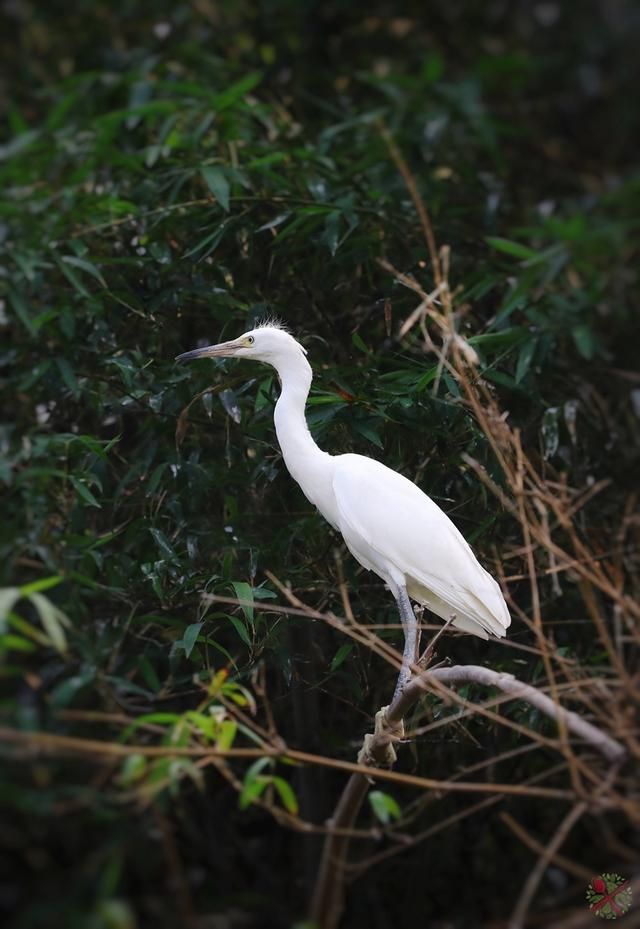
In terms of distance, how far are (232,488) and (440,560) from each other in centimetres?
66

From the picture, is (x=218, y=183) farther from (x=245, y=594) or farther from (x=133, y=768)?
(x=133, y=768)

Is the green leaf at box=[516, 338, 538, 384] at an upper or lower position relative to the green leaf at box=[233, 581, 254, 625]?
lower

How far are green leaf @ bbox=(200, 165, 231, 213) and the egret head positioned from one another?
0.53 meters

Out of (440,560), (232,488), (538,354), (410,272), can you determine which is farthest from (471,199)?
(440,560)

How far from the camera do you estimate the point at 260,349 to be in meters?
2.46

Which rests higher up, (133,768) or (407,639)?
(133,768)

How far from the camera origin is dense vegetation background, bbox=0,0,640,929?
255 cm

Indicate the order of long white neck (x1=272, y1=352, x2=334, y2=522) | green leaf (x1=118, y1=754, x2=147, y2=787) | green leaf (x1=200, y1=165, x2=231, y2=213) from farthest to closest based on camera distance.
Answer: green leaf (x1=200, y1=165, x2=231, y2=213) → long white neck (x1=272, y1=352, x2=334, y2=522) → green leaf (x1=118, y1=754, x2=147, y2=787)

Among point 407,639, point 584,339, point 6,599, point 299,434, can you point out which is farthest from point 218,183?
point 6,599

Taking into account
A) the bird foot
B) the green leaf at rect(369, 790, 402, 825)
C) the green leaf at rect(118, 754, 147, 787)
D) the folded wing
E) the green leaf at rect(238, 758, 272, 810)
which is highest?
the green leaf at rect(118, 754, 147, 787)

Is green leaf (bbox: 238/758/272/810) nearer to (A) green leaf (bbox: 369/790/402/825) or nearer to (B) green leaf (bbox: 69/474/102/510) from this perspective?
(A) green leaf (bbox: 369/790/402/825)

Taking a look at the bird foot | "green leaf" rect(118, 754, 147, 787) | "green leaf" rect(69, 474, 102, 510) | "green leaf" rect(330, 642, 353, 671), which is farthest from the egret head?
"green leaf" rect(118, 754, 147, 787)

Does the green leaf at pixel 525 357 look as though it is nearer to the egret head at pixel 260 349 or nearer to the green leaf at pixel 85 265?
the egret head at pixel 260 349

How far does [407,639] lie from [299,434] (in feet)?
1.64
